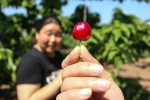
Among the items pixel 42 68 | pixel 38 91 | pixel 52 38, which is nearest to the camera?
pixel 38 91

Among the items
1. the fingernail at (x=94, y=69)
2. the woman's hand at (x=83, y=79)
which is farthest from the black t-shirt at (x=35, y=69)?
the fingernail at (x=94, y=69)

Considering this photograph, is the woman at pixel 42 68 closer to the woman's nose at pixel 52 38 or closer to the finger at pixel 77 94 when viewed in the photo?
the woman's nose at pixel 52 38

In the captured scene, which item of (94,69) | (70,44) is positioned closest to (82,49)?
(94,69)

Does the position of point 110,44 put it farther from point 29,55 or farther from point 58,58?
point 29,55

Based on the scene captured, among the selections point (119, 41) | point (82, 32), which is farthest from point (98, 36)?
point (82, 32)

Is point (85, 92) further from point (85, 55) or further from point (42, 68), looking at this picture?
point (42, 68)

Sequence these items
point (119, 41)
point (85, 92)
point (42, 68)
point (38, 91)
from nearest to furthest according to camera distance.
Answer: point (85, 92) < point (38, 91) < point (42, 68) < point (119, 41)

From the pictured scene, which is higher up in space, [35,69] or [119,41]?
[119,41]
